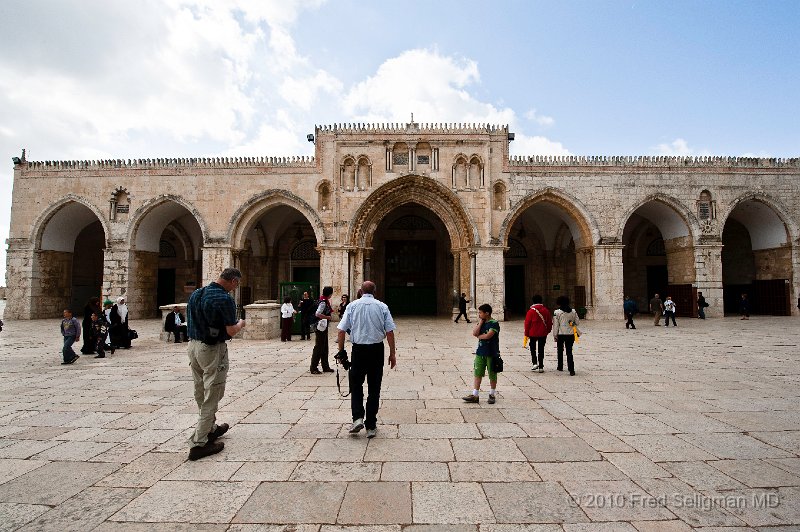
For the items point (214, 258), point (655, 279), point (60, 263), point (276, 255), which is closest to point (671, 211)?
point (655, 279)

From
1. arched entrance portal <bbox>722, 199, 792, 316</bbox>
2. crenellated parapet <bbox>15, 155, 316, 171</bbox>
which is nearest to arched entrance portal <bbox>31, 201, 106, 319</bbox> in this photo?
crenellated parapet <bbox>15, 155, 316, 171</bbox>

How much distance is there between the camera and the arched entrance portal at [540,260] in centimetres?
2103

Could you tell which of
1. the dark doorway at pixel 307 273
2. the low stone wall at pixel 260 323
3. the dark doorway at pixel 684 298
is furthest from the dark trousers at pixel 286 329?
the dark doorway at pixel 684 298

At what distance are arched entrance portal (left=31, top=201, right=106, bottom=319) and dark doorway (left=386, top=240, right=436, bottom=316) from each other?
47.4 ft

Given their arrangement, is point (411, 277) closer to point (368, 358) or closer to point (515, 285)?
point (515, 285)

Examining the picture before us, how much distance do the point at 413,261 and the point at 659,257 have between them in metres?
13.5

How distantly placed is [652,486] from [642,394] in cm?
291

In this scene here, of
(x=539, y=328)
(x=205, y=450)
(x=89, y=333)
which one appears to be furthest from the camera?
(x=89, y=333)

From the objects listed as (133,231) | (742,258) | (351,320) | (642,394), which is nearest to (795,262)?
(742,258)

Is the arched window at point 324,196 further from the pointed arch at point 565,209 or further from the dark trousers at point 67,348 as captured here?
the dark trousers at point 67,348

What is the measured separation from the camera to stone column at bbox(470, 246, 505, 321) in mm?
17031

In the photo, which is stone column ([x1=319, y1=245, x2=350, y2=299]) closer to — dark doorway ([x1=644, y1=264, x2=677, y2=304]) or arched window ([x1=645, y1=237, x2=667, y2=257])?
dark doorway ([x1=644, y1=264, x2=677, y2=304])

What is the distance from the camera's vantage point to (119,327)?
9625 millimetres

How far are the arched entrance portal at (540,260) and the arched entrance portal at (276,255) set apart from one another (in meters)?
10.9
